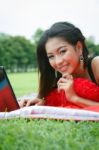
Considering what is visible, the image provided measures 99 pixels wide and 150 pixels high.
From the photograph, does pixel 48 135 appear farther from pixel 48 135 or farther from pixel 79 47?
pixel 79 47

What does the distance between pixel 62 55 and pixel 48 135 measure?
1.58m

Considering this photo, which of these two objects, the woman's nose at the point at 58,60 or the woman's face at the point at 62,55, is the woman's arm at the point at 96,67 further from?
the woman's nose at the point at 58,60

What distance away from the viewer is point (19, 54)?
3295 inches

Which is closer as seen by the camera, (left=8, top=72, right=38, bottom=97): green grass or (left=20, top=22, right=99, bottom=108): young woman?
(left=20, top=22, right=99, bottom=108): young woman

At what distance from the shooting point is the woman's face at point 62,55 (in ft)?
13.4

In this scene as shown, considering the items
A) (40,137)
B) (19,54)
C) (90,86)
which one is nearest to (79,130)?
(40,137)

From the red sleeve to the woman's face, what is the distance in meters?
0.15

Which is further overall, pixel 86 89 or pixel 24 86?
pixel 24 86

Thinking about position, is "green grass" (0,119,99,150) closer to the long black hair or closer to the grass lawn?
the grass lawn

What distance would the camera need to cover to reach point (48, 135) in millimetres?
2631

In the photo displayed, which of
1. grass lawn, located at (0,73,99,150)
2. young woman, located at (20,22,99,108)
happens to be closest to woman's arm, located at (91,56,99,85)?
young woman, located at (20,22,99,108)

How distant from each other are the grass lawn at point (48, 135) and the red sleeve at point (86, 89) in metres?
0.97

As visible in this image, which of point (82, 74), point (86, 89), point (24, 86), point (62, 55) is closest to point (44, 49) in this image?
point (62, 55)

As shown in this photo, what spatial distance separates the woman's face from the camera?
409 cm
